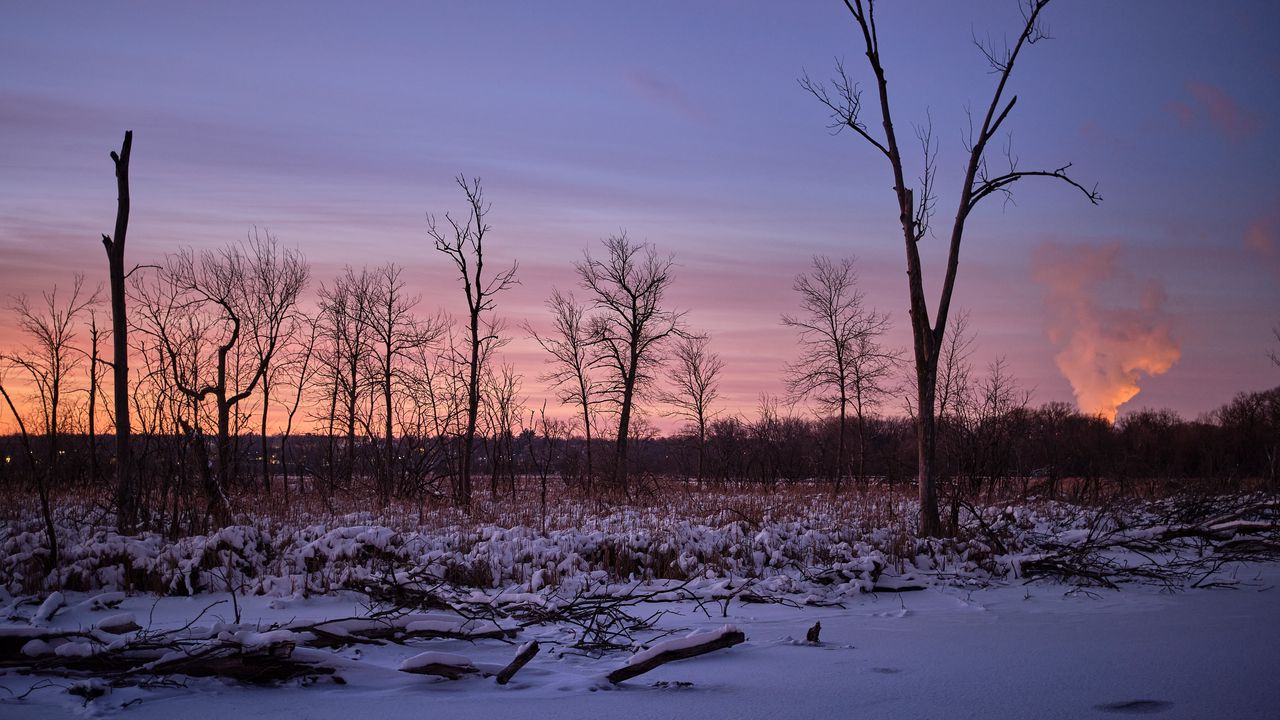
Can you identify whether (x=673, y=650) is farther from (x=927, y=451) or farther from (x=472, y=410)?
(x=472, y=410)

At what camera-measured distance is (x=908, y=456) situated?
131ft

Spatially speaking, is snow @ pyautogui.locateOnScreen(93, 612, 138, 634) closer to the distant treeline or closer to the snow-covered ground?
the snow-covered ground

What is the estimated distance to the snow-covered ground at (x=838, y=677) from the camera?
3914 mm

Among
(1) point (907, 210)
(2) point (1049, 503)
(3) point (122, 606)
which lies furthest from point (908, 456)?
(3) point (122, 606)

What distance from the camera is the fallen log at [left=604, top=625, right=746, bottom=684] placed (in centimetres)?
446

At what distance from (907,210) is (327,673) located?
10235 millimetres

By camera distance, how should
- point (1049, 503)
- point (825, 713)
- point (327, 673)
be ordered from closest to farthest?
1. point (825, 713)
2. point (327, 673)
3. point (1049, 503)

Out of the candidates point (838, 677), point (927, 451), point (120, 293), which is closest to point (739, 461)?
point (927, 451)

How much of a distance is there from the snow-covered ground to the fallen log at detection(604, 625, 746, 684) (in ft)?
0.29

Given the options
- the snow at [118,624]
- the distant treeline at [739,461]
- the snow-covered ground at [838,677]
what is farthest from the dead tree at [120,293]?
the snow at [118,624]

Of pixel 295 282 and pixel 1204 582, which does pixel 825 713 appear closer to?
pixel 1204 582

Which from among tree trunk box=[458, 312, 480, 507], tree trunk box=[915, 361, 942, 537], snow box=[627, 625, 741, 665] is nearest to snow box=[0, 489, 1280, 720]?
snow box=[627, 625, 741, 665]

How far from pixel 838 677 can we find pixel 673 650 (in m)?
1.12

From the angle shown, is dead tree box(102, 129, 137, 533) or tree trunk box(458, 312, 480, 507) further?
tree trunk box(458, 312, 480, 507)
